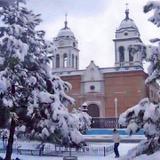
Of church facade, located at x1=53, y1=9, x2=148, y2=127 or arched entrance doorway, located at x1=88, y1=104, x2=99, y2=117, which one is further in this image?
arched entrance doorway, located at x1=88, y1=104, x2=99, y2=117

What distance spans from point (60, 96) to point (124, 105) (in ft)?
107

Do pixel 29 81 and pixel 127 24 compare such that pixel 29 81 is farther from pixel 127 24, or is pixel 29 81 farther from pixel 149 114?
pixel 127 24

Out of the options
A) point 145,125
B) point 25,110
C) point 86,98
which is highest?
point 86,98

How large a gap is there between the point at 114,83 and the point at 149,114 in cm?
3966

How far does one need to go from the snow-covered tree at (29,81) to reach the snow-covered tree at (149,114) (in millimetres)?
4343

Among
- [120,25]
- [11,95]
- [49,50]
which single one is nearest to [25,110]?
[11,95]

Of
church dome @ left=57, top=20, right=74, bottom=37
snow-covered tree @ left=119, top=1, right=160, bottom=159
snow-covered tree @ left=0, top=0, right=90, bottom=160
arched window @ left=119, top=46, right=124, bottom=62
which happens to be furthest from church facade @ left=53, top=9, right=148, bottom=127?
snow-covered tree @ left=119, top=1, right=160, bottom=159

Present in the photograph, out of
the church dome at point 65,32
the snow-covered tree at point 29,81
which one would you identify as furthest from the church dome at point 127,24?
the snow-covered tree at point 29,81

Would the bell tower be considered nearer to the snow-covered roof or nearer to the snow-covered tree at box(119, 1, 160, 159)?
the snow-covered roof

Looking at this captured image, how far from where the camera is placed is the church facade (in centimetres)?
4444

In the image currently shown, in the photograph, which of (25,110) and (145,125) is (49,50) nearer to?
(25,110)

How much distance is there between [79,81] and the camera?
4800 cm

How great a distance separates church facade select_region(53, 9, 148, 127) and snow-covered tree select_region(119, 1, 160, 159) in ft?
114

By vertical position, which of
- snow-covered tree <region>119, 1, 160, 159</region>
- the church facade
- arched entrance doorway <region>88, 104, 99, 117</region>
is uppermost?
the church facade
